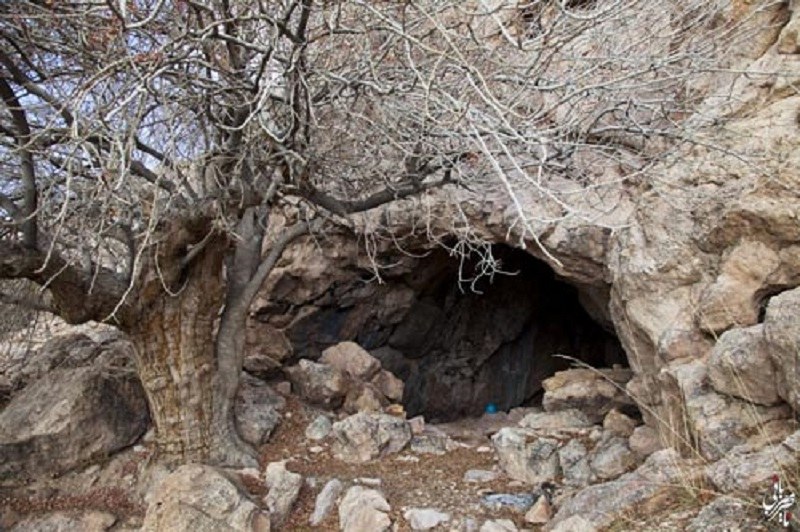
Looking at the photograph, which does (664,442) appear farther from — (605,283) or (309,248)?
(309,248)

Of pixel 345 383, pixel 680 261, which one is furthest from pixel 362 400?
pixel 680 261

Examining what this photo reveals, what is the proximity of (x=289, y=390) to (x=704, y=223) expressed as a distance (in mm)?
3835

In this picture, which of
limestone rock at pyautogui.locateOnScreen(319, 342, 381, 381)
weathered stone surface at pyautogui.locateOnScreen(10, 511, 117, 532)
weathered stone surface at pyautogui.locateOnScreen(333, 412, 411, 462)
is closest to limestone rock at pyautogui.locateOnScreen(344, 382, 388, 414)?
limestone rock at pyautogui.locateOnScreen(319, 342, 381, 381)

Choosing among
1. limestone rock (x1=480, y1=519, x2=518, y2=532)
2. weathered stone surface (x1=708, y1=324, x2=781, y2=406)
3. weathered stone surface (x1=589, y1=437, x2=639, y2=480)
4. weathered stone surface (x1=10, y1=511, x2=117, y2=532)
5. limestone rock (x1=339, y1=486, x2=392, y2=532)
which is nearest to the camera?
weathered stone surface (x1=708, y1=324, x2=781, y2=406)

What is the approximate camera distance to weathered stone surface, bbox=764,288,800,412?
283 centimetres

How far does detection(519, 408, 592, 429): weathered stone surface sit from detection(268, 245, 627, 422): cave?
5.52 ft

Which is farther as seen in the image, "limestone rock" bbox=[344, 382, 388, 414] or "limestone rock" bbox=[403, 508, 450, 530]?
"limestone rock" bbox=[344, 382, 388, 414]

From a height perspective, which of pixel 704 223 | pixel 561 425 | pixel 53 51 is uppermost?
pixel 53 51

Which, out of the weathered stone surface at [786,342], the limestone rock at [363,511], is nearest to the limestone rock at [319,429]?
the limestone rock at [363,511]

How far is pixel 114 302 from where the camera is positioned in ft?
12.8

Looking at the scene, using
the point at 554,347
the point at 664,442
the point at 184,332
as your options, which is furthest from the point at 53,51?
the point at 554,347

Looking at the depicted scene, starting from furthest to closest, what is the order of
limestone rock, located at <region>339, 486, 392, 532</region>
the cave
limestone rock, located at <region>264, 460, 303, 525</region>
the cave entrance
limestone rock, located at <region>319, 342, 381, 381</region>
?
the cave entrance < the cave < limestone rock, located at <region>319, 342, 381, 381</region> < limestone rock, located at <region>264, 460, 303, 525</region> < limestone rock, located at <region>339, 486, 392, 532</region>

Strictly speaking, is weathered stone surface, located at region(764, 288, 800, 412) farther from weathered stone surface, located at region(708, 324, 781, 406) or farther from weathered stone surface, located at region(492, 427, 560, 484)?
weathered stone surface, located at region(492, 427, 560, 484)

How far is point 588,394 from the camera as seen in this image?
18.2 ft
